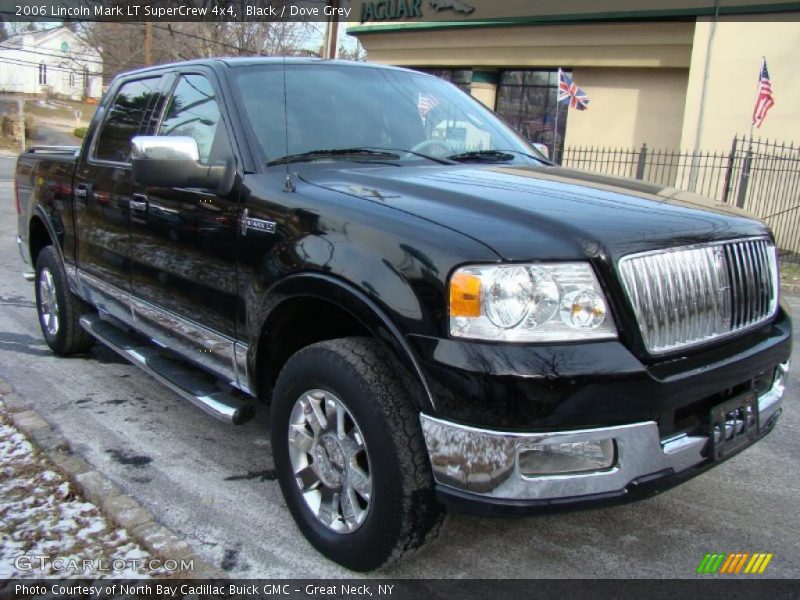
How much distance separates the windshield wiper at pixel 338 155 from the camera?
3189 mm

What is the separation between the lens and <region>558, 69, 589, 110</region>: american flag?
1513 cm

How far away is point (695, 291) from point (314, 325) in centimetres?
150

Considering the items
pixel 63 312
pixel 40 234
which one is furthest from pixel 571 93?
pixel 63 312

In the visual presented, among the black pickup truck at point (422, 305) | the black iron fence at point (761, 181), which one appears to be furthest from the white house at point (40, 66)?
the black pickup truck at point (422, 305)

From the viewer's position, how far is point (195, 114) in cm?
366

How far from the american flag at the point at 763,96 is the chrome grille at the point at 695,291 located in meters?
11.2

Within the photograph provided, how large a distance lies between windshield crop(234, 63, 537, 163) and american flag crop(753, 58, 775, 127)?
33.9 ft

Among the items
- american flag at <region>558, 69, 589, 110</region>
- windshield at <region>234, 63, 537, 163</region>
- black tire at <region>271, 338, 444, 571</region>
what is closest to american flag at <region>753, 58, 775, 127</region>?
american flag at <region>558, 69, 589, 110</region>

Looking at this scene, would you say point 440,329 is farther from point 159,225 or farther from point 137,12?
point 137,12

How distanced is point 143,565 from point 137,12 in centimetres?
3855

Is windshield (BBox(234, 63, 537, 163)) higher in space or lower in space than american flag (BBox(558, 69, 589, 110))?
lower

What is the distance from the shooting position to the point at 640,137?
1617 centimetres

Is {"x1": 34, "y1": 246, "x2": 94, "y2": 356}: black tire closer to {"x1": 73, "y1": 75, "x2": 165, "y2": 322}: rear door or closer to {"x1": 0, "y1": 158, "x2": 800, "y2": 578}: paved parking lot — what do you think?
{"x1": 73, "y1": 75, "x2": 165, "y2": 322}: rear door

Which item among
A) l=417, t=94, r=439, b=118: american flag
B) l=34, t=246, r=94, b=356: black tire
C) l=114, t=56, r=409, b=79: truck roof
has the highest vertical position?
l=114, t=56, r=409, b=79: truck roof
